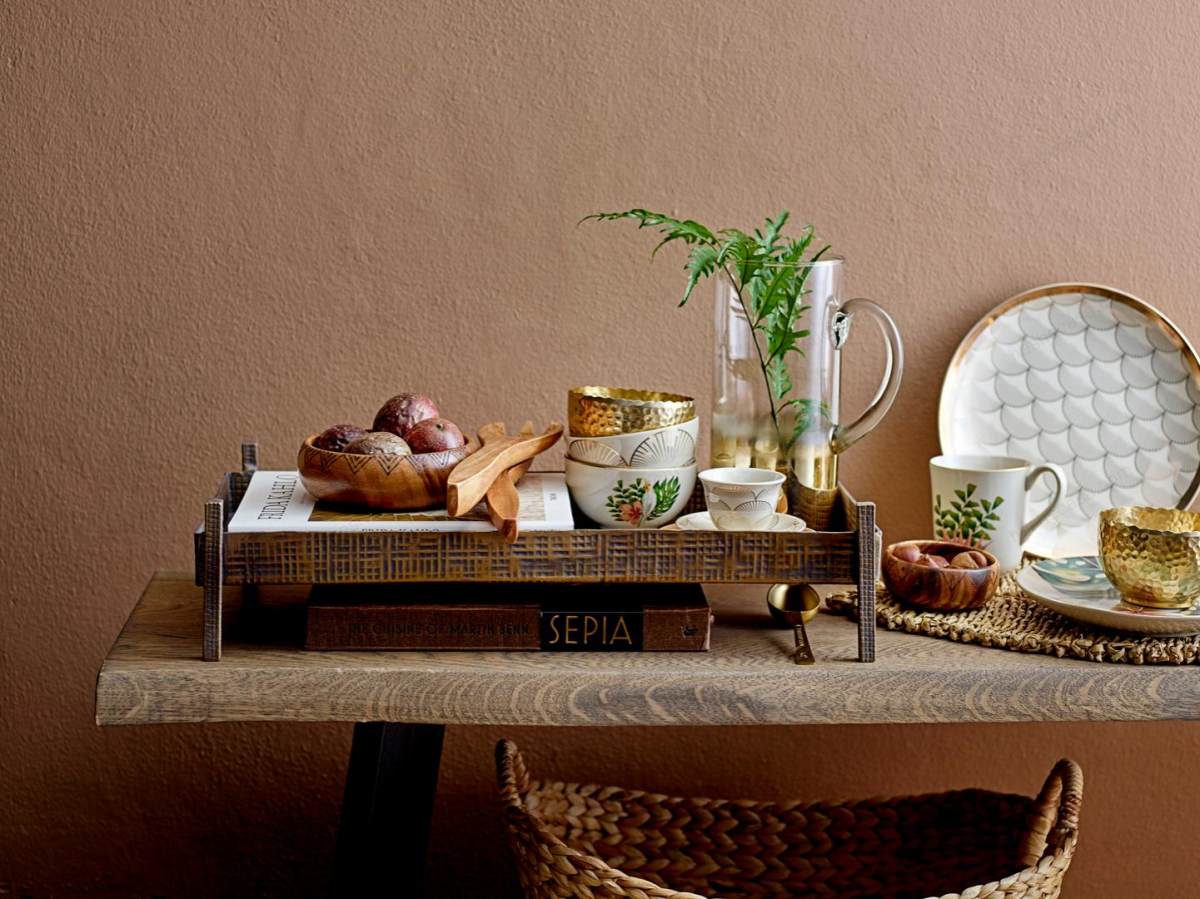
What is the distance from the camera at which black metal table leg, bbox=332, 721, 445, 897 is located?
1.20 metres

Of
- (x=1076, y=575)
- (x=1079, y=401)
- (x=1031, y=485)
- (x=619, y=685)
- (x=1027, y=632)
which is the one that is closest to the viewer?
(x=619, y=685)

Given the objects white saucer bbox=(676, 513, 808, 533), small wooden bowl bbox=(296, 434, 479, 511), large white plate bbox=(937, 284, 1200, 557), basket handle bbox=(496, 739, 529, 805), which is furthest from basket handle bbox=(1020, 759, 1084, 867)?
small wooden bowl bbox=(296, 434, 479, 511)

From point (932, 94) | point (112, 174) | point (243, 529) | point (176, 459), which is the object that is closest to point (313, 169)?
point (112, 174)

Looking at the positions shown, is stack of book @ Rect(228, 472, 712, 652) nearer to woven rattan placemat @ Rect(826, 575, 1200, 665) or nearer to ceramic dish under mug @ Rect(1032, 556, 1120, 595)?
woven rattan placemat @ Rect(826, 575, 1200, 665)

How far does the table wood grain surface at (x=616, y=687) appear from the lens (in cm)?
104

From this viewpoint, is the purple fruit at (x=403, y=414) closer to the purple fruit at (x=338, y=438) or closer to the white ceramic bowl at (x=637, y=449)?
the purple fruit at (x=338, y=438)

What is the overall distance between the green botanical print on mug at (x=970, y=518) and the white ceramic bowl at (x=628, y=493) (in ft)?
1.22

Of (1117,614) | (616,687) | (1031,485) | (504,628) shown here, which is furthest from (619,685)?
(1031,485)

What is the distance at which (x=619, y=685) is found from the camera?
1.06 meters

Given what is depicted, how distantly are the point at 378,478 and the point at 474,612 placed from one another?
14 cm

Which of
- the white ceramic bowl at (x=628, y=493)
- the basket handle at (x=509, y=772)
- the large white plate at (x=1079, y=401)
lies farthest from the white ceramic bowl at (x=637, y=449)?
the large white plate at (x=1079, y=401)

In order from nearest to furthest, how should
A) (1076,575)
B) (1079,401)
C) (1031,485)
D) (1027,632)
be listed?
1. (1027,632)
2. (1076,575)
3. (1031,485)
4. (1079,401)

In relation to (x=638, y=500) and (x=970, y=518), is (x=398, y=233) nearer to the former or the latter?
(x=638, y=500)

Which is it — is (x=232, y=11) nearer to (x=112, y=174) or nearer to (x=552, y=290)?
(x=112, y=174)
